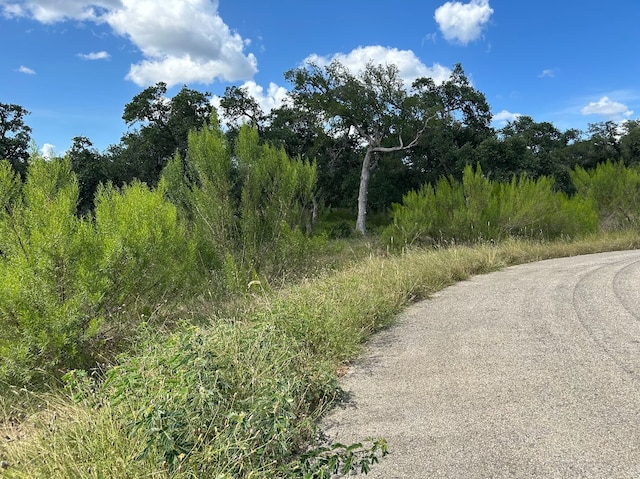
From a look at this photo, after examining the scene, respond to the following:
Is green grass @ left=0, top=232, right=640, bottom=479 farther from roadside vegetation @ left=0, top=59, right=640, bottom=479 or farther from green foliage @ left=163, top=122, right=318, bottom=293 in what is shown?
green foliage @ left=163, top=122, right=318, bottom=293

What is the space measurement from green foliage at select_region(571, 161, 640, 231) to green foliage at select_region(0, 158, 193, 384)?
19.4m

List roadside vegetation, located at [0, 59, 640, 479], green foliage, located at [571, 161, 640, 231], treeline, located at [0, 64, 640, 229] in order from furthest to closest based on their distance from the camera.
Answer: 1. treeline, located at [0, 64, 640, 229]
2. green foliage, located at [571, 161, 640, 231]
3. roadside vegetation, located at [0, 59, 640, 479]

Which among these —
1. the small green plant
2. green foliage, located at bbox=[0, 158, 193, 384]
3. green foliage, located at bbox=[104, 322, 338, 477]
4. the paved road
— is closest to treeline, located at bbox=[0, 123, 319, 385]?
green foliage, located at bbox=[0, 158, 193, 384]

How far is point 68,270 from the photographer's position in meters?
4.09

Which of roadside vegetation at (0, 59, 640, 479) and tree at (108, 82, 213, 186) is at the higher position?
tree at (108, 82, 213, 186)

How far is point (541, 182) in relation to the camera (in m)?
17.3

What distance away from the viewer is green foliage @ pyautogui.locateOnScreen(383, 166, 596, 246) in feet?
51.5

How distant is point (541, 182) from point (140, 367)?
1734cm

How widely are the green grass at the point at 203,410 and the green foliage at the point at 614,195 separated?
18865mm

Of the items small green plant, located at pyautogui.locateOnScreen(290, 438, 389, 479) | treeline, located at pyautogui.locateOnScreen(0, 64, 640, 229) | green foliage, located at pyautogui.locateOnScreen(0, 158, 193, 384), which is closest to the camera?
small green plant, located at pyautogui.locateOnScreen(290, 438, 389, 479)

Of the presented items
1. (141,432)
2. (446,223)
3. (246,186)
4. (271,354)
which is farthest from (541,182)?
(141,432)

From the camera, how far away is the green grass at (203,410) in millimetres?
2262

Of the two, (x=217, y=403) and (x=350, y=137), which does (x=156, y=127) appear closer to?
(x=350, y=137)

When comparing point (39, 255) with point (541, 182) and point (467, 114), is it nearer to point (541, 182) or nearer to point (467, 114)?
point (541, 182)
